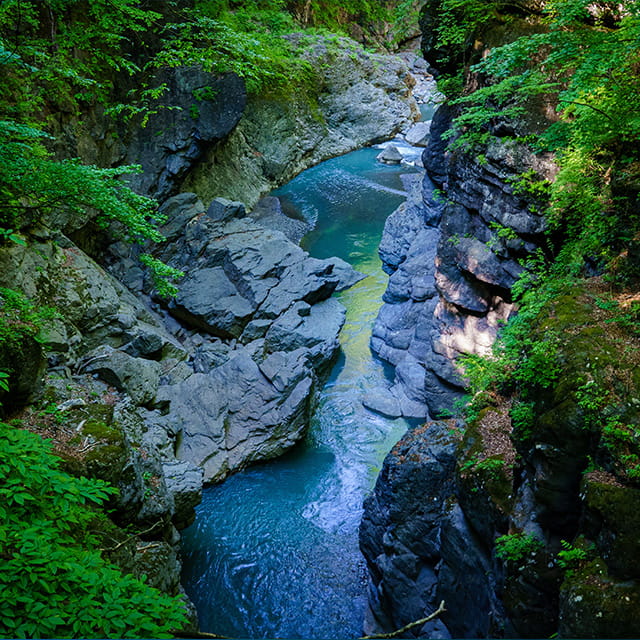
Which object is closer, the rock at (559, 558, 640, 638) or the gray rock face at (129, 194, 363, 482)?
the rock at (559, 558, 640, 638)

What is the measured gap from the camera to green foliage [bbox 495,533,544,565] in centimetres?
470

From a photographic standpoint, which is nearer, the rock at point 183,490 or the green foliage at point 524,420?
the green foliage at point 524,420

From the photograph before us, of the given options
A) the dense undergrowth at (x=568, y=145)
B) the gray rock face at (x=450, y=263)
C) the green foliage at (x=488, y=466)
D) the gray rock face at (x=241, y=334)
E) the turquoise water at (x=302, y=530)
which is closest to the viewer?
the green foliage at (x=488, y=466)

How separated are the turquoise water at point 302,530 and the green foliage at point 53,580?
6.26 m

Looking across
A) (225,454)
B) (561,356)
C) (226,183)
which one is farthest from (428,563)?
(226,183)

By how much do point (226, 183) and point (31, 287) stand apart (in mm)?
11421

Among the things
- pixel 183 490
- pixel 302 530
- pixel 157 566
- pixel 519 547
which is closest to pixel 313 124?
pixel 302 530

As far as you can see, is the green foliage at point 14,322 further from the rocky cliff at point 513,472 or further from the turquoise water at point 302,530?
the turquoise water at point 302,530

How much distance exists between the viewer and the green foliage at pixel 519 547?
4.70 metres

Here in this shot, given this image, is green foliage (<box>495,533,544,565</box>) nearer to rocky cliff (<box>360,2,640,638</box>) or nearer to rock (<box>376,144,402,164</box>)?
rocky cliff (<box>360,2,640,638</box>)

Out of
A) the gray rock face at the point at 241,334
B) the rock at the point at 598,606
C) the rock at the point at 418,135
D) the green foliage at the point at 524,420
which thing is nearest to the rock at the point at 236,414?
the gray rock face at the point at 241,334

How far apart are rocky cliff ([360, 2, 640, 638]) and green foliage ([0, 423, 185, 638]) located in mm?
3347

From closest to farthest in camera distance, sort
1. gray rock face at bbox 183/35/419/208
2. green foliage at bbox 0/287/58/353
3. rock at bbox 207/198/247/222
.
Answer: green foliage at bbox 0/287/58/353 < rock at bbox 207/198/247/222 < gray rock face at bbox 183/35/419/208

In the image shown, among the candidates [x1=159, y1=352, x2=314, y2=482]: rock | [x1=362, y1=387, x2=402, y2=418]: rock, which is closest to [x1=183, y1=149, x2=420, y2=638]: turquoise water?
[x1=362, y1=387, x2=402, y2=418]: rock
